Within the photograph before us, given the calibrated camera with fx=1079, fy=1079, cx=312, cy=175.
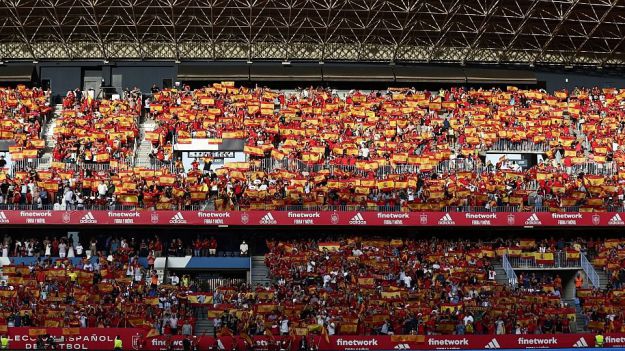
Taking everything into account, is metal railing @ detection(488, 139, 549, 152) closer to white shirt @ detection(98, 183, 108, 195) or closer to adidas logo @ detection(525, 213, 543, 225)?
adidas logo @ detection(525, 213, 543, 225)

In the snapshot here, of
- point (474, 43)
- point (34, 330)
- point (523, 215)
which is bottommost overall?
point (34, 330)

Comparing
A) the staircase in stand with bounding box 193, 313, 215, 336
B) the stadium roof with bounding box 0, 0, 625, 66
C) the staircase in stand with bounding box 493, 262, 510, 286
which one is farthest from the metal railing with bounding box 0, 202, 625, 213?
the stadium roof with bounding box 0, 0, 625, 66

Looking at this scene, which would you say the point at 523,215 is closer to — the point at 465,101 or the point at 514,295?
the point at 514,295

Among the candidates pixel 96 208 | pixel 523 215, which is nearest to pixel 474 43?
pixel 523 215

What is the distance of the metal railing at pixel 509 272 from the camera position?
1683 inches

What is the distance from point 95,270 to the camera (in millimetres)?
41375

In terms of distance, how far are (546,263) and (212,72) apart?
65.2 feet

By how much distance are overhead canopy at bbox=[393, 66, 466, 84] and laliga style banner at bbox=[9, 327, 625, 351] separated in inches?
827

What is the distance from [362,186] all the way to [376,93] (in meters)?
9.88

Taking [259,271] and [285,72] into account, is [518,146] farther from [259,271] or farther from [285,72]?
[259,271]

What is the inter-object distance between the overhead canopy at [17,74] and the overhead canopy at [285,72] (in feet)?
36.1

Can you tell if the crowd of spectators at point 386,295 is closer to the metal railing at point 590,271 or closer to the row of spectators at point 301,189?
the metal railing at point 590,271

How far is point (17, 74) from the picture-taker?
176ft

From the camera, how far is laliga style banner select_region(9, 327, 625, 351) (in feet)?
117
